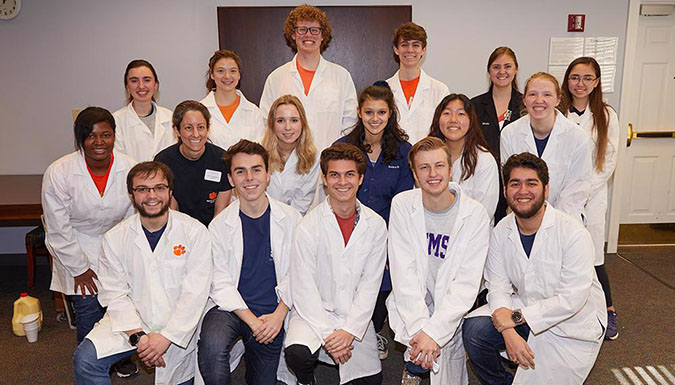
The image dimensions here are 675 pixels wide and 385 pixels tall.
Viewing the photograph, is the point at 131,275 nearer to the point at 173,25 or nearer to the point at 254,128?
the point at 254,128

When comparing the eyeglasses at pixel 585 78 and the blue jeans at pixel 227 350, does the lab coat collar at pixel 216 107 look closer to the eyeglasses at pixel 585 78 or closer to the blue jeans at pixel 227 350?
the blue jeans at pixel 227 350

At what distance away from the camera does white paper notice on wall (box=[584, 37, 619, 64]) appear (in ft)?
15.2

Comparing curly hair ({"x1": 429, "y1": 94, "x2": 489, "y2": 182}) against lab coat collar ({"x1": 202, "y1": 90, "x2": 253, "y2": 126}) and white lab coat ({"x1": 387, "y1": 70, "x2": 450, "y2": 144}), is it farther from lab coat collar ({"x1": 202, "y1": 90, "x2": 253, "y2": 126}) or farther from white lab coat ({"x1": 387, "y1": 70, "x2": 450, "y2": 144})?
lab coat collar ({"x1": 202, "y1": 90, "x2": 253, "y2": 126})

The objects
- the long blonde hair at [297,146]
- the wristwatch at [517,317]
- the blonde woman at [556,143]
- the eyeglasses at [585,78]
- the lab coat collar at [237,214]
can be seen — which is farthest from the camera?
the eyeglasses at [585,78]

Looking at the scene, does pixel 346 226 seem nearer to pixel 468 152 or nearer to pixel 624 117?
pixel 468 152

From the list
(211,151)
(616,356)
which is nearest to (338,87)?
(211,151)

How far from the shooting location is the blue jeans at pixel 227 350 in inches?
93.0

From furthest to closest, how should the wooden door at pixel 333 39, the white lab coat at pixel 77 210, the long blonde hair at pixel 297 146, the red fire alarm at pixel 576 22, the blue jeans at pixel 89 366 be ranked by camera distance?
the red fire alarm at pixel 576 22
the wooden door at pixel 333 39
the long blonde hair at pixel 297 146
the white lab coat at pixel 77 210
the blue jeans at pixel 89 366

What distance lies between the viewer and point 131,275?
2.49 metres

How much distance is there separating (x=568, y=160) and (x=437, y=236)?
985mm

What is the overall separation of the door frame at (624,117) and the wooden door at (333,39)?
2.02 meters

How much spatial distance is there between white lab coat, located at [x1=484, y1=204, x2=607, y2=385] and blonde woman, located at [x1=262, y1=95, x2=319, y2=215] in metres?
1.23

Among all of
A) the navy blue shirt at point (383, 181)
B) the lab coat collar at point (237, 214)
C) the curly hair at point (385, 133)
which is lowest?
the lab coat collar at point (237, 214)

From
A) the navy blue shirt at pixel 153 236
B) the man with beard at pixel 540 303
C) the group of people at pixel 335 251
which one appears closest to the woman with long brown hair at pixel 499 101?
the group of people at pixel 335 251
